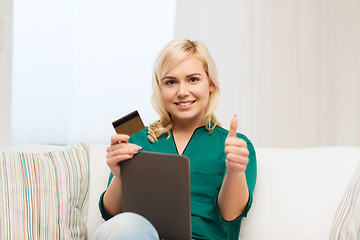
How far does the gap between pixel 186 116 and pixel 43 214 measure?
0.51 metres

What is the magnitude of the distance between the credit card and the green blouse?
264mm

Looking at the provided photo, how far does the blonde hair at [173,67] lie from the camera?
125 cm

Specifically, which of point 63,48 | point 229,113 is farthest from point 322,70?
point 63,48

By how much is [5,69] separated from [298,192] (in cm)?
→ 181

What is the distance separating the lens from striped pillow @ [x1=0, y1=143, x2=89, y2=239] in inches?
46.8

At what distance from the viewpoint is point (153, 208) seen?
1.00m

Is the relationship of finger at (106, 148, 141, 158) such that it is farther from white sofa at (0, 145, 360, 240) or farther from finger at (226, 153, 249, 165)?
white sofa at (0, 145, 360, 240)

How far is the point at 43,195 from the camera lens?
122cm

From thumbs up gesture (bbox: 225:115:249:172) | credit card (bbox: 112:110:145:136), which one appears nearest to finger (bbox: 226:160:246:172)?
thumbs up gesture (bbox: 225:115:249:172)

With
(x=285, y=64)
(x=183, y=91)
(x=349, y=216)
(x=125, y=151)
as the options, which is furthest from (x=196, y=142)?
(x=285, y=64)

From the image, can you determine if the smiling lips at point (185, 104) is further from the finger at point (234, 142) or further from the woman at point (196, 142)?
the finger at point (234, 142)

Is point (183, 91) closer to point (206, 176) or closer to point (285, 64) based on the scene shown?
point (206, 176)

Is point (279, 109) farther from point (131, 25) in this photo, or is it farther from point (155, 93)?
point (155, 93)

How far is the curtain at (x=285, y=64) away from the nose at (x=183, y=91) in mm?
1201
